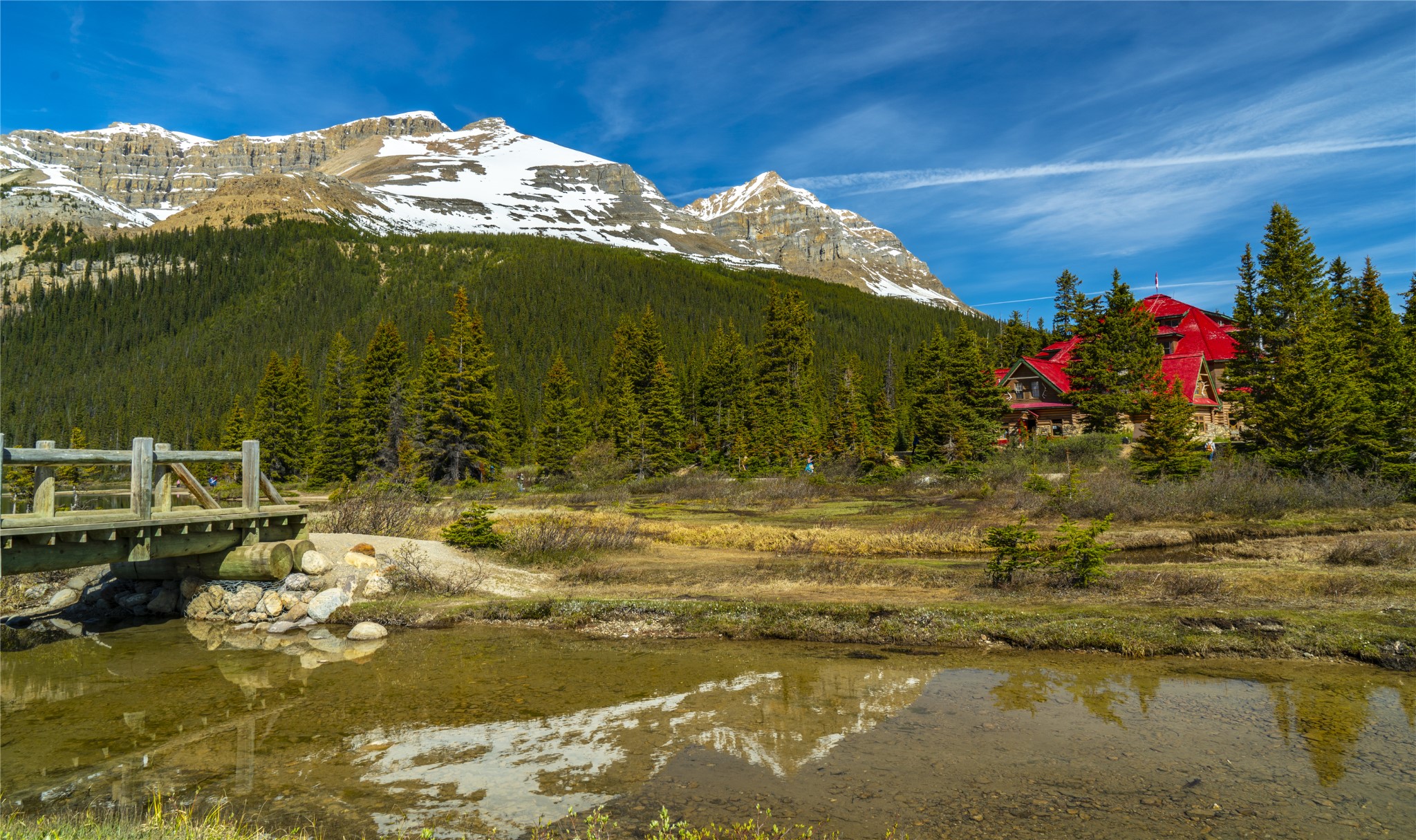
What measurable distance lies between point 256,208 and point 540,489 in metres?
177

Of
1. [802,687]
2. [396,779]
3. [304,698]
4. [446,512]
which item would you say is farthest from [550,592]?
[446,512]

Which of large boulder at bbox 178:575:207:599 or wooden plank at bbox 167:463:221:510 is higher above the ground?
wooden plank at bbox 167:463:221:510

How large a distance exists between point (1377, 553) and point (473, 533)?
956 inches

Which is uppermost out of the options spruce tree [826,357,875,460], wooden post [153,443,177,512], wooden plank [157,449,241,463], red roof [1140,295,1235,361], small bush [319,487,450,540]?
red roof [1140,295,1235,361]

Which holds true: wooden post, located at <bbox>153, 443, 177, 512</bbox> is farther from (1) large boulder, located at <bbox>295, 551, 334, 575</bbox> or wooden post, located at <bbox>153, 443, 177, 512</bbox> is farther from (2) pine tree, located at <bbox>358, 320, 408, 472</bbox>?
(2) pine tree, located at <bbox>358, 320, 408, 472</bbox>

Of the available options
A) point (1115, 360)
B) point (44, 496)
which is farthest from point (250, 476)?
point (1115, 360)

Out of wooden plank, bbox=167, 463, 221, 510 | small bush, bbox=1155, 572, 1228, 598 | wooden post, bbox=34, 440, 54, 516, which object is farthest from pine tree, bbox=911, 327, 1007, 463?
wooden post, bbox=34, 440, 54, 516

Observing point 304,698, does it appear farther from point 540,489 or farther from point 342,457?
point 342,457

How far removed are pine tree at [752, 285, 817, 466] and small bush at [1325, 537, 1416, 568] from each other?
1701 inches

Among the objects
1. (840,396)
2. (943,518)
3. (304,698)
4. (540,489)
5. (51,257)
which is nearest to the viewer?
(304,698)

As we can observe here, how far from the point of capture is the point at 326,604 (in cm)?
1576

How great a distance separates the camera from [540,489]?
5066 cm

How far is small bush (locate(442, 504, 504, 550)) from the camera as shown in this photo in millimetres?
21484

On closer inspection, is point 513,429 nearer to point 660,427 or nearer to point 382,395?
point 382,395
